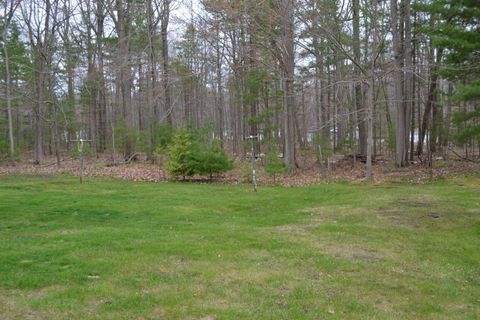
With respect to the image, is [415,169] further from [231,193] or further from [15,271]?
[15,271]

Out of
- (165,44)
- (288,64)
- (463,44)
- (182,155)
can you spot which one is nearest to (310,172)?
(288,64)

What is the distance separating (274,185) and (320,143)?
3473 millimetres

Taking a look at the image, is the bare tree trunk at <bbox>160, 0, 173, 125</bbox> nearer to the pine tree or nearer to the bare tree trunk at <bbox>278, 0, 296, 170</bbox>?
the bare tree trunk at <bbox>278, 0, 296, 170</bbox>

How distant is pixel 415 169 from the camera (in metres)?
18.2

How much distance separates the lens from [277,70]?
66.5 feet

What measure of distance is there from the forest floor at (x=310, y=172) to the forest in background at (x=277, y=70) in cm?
83

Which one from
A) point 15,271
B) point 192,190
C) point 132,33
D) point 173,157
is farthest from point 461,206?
point 132,33

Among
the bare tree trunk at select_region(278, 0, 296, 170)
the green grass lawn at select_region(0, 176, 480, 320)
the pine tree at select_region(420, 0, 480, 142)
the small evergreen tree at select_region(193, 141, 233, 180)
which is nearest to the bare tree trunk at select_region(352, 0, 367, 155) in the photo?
the bare tree trunk at select_region(278, 0, 296, 170)

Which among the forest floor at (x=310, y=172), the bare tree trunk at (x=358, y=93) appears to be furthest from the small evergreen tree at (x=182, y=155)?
the bare tree trunk at (x=358, y=93)

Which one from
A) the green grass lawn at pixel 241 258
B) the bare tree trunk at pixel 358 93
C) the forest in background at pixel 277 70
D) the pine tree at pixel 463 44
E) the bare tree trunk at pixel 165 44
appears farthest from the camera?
the bare tree trunk at pixel 165 44

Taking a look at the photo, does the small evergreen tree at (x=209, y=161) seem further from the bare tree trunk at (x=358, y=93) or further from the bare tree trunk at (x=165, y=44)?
the bare tree trunk at (x=165, y=44)

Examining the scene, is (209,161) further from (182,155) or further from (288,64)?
(288,64)

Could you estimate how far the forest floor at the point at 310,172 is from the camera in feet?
54.7

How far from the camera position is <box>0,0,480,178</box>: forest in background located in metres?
16.3
